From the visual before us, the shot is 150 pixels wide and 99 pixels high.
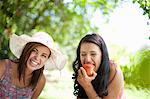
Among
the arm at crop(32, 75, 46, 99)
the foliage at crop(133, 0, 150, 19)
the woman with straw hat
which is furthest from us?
the foliage at crop(133, 0, 150, 19)

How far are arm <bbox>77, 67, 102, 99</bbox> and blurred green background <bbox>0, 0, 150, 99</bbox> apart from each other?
1.10 metres

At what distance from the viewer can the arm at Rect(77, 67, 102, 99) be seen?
5.79 feet

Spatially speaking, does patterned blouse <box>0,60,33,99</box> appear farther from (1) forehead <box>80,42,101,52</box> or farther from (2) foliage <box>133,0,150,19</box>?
(2) foliage <box>133,0,150,19</box>

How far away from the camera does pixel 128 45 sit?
3252 mm

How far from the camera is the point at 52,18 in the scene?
15.0ft

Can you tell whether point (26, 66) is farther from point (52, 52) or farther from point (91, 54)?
point (91, 54)

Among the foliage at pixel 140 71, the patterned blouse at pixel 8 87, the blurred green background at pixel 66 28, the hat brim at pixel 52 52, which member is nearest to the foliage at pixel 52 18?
the blurred green background at pixel 66 28

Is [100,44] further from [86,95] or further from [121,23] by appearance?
[121,23]

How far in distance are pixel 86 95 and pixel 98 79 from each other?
12cm

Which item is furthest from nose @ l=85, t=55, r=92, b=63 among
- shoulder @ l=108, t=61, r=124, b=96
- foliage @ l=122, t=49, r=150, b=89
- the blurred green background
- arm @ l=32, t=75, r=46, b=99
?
foliage @ l=122, t=49, r=150, b=89

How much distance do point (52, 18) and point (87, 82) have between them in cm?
287

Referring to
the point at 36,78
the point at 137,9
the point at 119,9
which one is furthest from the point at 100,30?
the point at 36,78

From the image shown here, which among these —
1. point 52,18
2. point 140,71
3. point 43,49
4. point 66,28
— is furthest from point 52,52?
point 66,28

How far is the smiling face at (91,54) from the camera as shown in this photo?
179 centimetres
